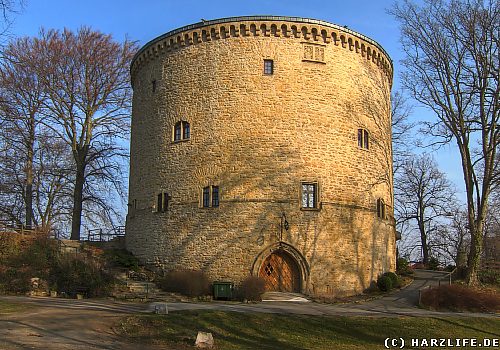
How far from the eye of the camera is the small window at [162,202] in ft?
78.3

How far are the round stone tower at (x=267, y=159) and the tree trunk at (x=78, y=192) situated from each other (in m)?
6.22

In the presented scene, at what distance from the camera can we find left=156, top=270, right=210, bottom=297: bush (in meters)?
20.7

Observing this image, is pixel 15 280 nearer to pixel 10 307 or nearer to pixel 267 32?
pixel 10 307

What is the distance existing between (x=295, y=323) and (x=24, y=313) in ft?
24.4

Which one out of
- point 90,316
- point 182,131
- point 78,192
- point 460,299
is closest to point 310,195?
point 182,131

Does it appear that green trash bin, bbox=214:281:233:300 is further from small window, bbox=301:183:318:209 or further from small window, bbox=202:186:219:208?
small window, bbox=301:183:318:209

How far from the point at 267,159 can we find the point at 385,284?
24.3 ft

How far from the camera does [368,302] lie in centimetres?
2084

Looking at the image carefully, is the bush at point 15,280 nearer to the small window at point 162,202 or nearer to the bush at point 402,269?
the small window at point 162,202

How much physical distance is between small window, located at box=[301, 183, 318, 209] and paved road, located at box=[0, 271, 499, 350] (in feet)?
14.5

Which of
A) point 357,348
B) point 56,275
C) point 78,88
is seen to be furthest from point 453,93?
point 78,88

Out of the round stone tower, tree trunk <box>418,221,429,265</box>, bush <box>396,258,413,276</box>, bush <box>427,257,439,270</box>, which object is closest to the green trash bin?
the round stone tower

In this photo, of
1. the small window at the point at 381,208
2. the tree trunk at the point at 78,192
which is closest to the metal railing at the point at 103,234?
the tree trunk at the point at 78,192

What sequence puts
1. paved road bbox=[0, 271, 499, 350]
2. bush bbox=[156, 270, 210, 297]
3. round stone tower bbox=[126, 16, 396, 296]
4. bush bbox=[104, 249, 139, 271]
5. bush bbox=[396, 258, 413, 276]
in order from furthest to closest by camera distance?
1. bush bbox=[396, 258, 413, 276]
2. bush bbox=[104, 249, 139, 271]
3. round stone tower bbox=[126, 16, 396, 296]
4. bush bbox=[156, 270, 210, 297]
5. paved road bbox=[0, 271, 499, 350]
